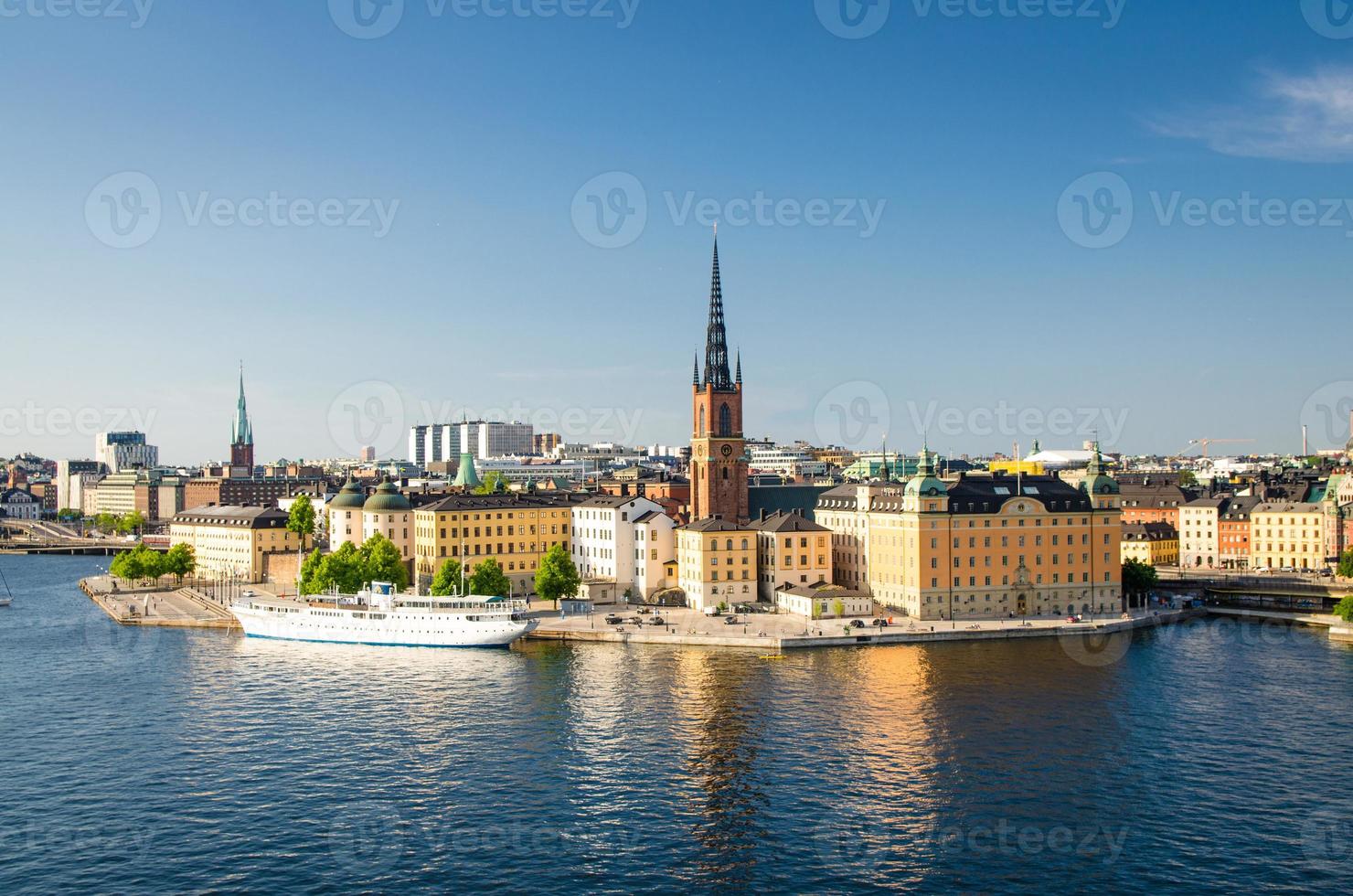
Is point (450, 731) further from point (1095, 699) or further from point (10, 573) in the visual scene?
point (10, 573)

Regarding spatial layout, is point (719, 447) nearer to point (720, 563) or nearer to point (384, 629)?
point (720, 563)

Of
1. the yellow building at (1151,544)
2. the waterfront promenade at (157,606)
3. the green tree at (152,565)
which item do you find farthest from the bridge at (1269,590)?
the green tree at (152,565)

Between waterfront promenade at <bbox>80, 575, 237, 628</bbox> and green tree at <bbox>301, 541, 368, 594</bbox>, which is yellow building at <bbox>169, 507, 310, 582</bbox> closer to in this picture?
waterfront promenade at <bbox>80, 575, 237, 628</bbox>

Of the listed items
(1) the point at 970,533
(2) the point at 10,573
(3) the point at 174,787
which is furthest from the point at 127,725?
(2) the point at 10,573

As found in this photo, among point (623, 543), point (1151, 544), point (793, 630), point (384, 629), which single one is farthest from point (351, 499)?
point (1151, 544)

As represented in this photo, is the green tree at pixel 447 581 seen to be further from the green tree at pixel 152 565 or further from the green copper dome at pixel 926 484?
the green tree at pixel 152 565

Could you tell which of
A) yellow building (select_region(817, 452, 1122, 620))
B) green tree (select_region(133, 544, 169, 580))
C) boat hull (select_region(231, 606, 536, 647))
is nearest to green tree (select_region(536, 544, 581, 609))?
boat hull (select_region(231, 606, 536, 647))
